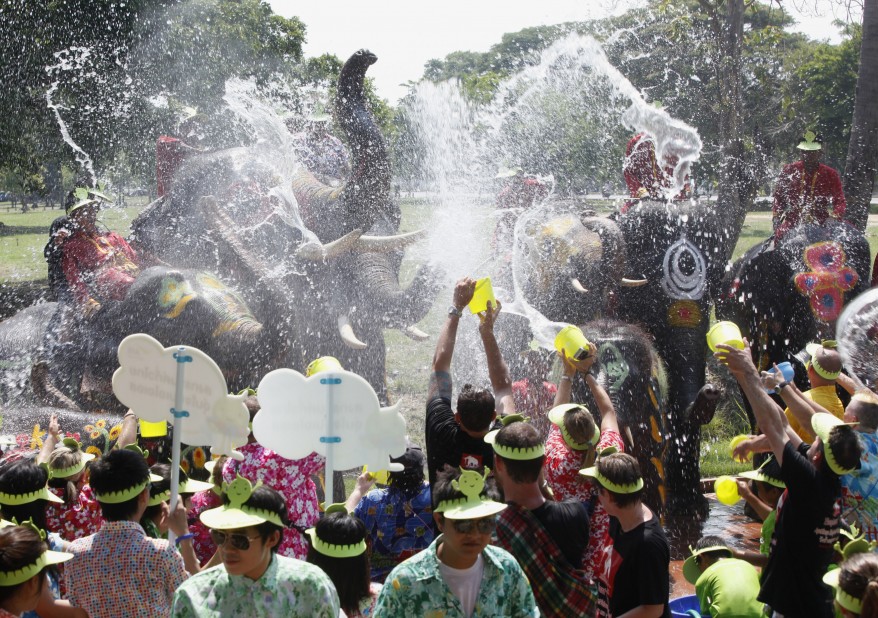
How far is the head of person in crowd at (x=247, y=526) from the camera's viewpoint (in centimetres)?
281

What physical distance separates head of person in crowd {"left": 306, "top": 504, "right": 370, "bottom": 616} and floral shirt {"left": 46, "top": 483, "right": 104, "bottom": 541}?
119 cm

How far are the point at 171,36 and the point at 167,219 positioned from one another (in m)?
9.00

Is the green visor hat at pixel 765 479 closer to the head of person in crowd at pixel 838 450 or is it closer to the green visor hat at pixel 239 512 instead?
the head of person in crowd at pixel 838 450

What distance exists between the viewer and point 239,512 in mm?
2857

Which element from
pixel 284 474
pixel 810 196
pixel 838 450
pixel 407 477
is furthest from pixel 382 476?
pixel 810 196

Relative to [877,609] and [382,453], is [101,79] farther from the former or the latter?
[877,609]

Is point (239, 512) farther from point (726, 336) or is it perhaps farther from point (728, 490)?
point (728, 490)

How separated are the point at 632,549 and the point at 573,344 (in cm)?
135

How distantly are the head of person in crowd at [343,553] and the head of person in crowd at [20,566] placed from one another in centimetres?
79

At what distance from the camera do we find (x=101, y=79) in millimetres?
16906

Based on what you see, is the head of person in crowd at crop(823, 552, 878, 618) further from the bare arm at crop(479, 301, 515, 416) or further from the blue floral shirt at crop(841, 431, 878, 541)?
the bare arm at crop(479, 301, 515, 416)

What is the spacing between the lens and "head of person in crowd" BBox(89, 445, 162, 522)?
323 centimetres

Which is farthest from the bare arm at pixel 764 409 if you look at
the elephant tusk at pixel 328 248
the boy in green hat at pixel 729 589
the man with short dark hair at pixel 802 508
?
the elephant tusk at pixel 328 248

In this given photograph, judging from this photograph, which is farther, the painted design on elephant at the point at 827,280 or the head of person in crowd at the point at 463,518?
the painted design on elephant at the point at 827,280
